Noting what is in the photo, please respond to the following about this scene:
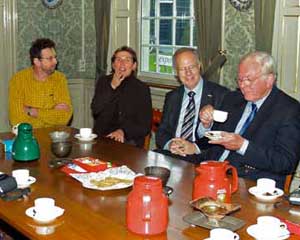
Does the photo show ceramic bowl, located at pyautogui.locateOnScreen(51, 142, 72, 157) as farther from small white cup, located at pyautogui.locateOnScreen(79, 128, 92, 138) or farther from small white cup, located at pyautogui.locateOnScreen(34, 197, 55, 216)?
small white cup, located at pyautogui.locateOnScreen(34, 197, 55, 216)

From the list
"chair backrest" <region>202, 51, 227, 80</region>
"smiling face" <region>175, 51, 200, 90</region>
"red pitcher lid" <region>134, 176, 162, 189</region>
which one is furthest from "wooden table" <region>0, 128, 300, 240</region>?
"chair backrest" <region>202, 51, 227, 80</region>

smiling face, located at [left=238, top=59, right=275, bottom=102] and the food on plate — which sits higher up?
smiling face, located at [left=238, top=59, right=275, bottom=102]

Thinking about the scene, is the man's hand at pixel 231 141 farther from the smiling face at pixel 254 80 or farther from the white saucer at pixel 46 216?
the white saucer at pixel 46 216

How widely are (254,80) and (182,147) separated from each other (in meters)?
0.60

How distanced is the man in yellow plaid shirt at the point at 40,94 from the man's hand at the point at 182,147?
1.23 metres

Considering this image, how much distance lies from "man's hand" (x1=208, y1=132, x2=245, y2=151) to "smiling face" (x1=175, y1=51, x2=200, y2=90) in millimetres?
928

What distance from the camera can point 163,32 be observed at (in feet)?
15.9

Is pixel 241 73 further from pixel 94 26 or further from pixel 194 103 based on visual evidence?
pixel 94 26

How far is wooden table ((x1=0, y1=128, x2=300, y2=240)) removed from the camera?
1.79m

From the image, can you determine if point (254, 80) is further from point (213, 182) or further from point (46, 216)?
point (46, 216)

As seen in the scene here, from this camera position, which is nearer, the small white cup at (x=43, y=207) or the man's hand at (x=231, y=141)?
the small white cup at (x=43, y=207)

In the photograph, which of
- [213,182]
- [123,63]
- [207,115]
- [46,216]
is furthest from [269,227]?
[123,63]

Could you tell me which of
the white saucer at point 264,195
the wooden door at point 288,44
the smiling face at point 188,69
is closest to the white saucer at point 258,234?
the white saucer at point 264,195

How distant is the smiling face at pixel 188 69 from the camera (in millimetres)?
3375
